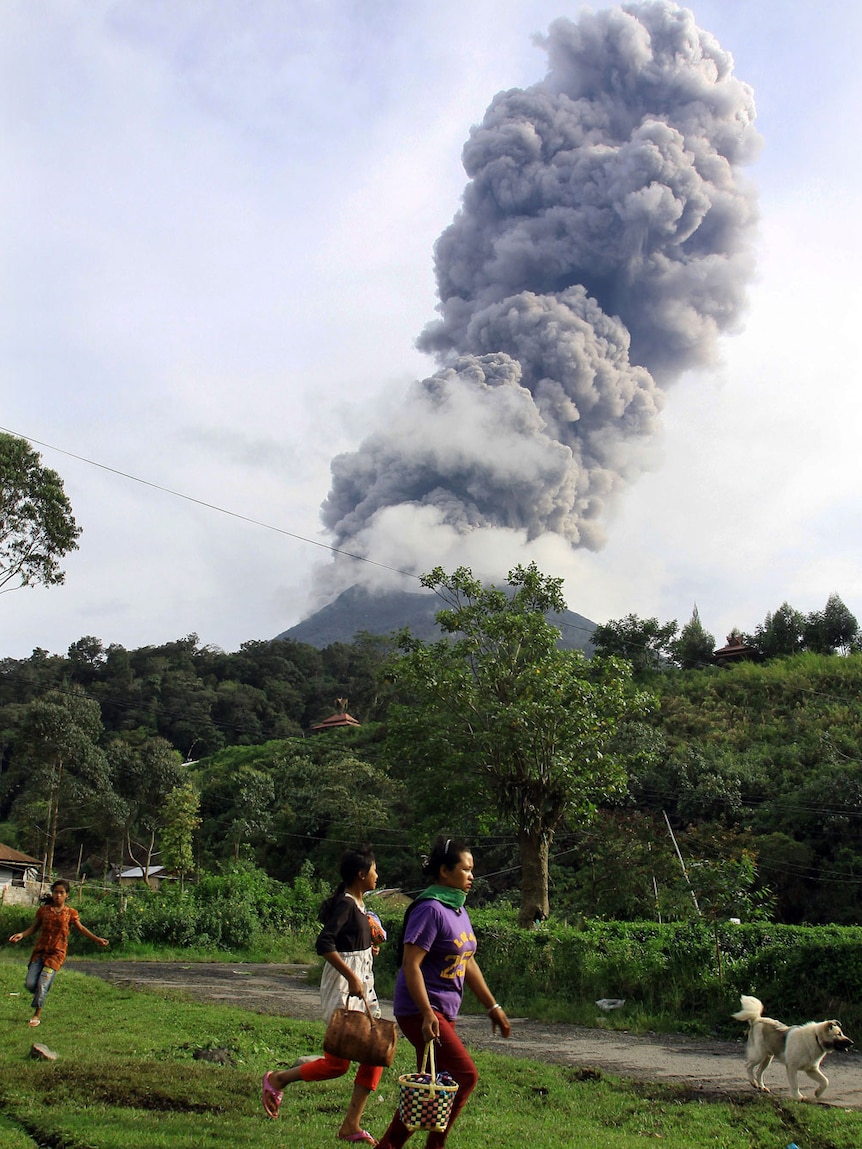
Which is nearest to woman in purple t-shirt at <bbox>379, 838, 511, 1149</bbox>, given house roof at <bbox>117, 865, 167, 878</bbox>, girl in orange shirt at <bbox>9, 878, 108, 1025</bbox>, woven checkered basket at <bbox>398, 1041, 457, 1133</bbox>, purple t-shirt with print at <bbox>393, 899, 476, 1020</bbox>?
purple t-shirt with print at <bbox>393, 899, 476, 1020</bbox>

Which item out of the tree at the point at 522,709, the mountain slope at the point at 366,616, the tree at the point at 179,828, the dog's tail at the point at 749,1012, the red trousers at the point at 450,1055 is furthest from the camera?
the mountain slope at the point at 366,616

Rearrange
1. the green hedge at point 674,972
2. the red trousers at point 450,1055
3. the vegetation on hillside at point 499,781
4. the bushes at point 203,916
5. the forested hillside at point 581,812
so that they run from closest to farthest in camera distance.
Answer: the red trousers at point 450,1055 < the green hedge at point 674,972 < the vegetation on hillside at point 499,781 < the forested hillside at point 581,812 < the bushes at point 203,916

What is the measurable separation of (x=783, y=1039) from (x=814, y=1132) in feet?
4.37

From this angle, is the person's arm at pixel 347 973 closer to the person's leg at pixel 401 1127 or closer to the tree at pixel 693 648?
the person's leg at pixel 401 1127

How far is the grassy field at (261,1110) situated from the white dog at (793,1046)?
0.26 meters

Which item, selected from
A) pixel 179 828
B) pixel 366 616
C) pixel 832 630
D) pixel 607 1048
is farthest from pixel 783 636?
pixel 366 616

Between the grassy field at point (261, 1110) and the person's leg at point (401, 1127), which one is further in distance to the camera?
the grassy field at point (261, 1110)

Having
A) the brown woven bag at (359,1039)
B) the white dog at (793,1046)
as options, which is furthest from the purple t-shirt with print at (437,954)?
the white dog at (793,1046)

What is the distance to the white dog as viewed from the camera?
5711 millimetres

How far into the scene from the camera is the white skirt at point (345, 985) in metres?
4.25

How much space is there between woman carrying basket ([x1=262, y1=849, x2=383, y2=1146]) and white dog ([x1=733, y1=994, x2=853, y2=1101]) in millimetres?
3276

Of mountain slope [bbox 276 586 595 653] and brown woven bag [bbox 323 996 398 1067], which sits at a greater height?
mountain slope [bbox 276 586 595 653]

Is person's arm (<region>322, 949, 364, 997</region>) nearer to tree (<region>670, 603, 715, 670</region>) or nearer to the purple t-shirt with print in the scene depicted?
the purple t-shirt with print

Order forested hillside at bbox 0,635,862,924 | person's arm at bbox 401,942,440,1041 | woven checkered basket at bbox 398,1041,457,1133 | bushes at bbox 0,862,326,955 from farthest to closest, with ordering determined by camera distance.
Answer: bushes at bbox 0,862,326,955 → forested hillside at bbox 0,635,862,924 → person's arm at bbox 401,942,440,1041 → woven checkered basket at bbox 398,1041,457,1133
